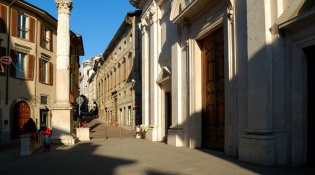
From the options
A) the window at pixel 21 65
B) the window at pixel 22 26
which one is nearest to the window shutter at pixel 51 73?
the window at pixel 21 65

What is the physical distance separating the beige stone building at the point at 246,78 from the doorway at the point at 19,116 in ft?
41.8

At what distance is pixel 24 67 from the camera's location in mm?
24969

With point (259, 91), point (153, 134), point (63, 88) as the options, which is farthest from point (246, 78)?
point (63, 88)

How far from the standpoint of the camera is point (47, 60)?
91.5ft

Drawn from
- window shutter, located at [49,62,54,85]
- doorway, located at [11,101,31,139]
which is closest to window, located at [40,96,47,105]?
window shutter, located at [49,62,54,85]

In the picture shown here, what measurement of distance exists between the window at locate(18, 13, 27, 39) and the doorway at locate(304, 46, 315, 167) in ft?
69.3

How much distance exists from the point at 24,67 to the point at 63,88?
8886 mm

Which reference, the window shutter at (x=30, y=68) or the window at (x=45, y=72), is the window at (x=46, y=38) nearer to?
the window at (x=45, y=72)

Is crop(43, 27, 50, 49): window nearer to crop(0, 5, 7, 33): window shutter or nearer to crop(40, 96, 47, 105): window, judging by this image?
crop(40, 96, 47, 105): window

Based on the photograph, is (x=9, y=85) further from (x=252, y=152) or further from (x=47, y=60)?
(x=252, y=152)

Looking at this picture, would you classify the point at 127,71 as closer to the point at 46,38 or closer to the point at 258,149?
the point at 46,38

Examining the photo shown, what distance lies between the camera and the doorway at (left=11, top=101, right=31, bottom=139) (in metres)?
23.6

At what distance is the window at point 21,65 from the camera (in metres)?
24.3

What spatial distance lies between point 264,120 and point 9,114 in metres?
19.0
